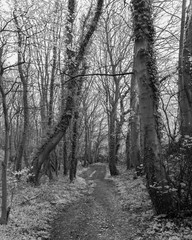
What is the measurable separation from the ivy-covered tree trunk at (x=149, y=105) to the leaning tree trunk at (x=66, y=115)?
5.03 m

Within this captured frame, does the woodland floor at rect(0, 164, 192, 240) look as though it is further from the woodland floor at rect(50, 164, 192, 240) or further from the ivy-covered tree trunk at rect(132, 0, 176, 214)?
the ivy-covered tree trunk at rect(132, 0, 176, 214)

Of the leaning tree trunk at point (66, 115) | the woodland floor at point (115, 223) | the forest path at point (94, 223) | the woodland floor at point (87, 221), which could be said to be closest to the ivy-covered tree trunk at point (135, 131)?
the leaning tree trunk at point (66, 115)

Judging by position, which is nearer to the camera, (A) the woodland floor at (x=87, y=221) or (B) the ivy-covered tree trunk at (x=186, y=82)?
(A) the woodland floor at (x=87, y=221)

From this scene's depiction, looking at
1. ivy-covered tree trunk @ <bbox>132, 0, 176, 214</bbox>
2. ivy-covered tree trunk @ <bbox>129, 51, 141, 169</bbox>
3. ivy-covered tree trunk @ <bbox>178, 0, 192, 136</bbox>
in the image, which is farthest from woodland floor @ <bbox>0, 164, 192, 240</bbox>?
ivy-covered tree trunk @ <bbox>129, 51, 141, 169</bbox>

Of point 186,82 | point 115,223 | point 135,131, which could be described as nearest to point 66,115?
point 135,131

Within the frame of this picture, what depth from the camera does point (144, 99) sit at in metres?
5.73

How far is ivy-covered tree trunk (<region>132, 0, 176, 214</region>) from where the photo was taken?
5344 mm

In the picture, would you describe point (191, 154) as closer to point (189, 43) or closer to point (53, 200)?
point (189, 43)

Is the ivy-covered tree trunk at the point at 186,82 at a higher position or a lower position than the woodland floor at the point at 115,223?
higher

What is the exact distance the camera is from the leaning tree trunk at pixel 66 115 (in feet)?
33.7

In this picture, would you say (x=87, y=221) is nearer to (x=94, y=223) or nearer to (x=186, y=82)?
(x=94, y=223)

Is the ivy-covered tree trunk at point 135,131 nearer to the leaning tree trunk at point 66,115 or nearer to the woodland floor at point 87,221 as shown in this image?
the leaning tree trunk at point 66,115

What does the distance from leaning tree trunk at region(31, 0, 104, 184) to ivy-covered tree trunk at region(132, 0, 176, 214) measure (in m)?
5.03

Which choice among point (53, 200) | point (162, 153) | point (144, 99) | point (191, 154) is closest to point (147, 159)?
point (162, 153)
